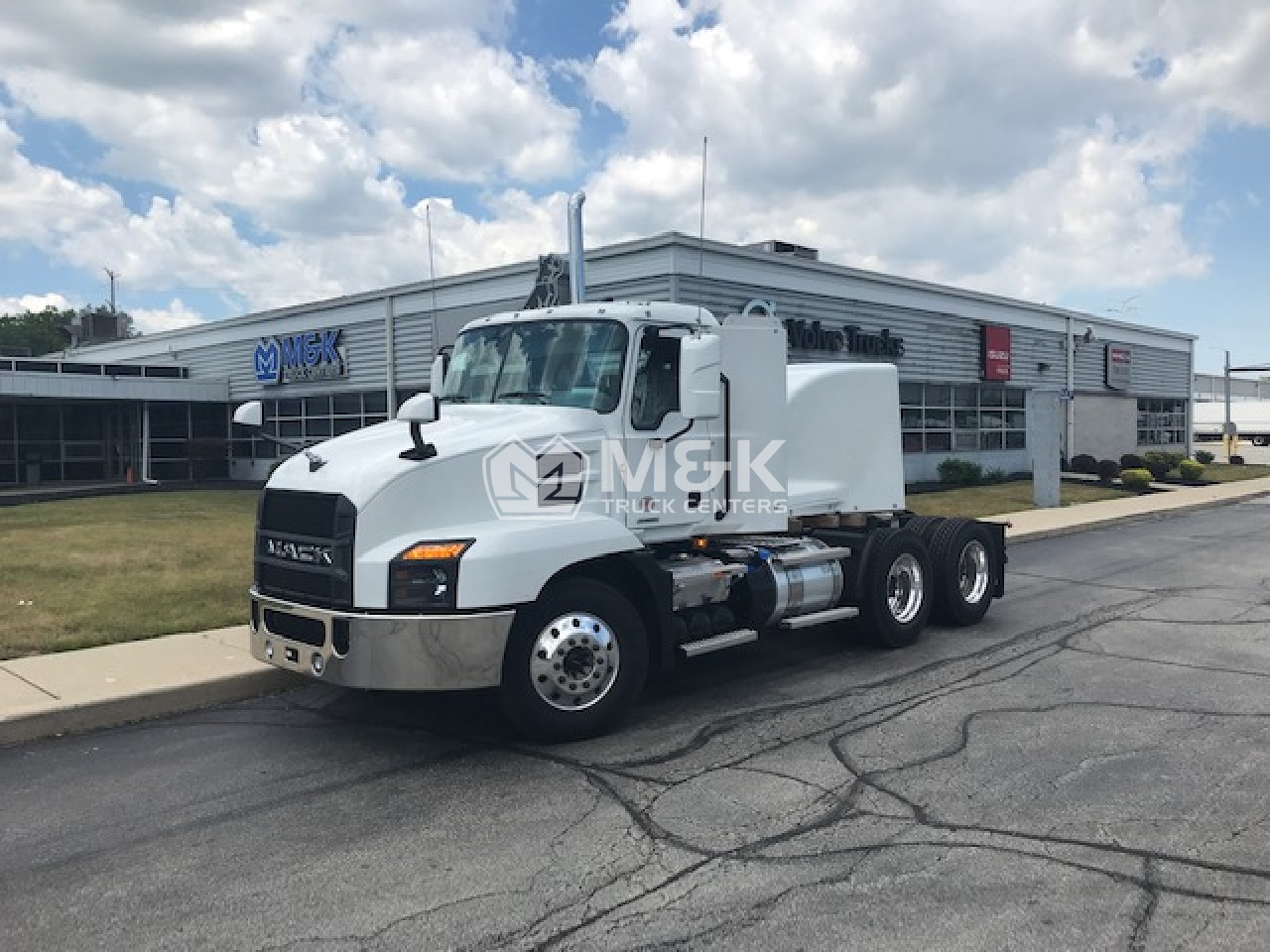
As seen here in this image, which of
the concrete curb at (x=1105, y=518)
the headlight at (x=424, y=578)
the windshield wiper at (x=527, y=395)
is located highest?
the windshield wiper at (x=527, y=395)

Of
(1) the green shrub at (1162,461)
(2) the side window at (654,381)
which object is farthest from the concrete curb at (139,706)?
(1) the green shrub at (1162,461)

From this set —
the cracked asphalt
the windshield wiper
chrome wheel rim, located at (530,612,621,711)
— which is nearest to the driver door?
the windshield wiper

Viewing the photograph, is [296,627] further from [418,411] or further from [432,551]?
[418,411]

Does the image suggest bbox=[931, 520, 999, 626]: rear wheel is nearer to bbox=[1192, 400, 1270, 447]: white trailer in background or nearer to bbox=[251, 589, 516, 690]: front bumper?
bbox=[251, 589, 516, 690]: front bumper

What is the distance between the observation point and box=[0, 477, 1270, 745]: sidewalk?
650 centimetres

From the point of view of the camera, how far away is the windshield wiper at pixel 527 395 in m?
6.65

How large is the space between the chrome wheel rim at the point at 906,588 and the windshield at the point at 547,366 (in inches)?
139

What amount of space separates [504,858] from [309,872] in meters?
0.83

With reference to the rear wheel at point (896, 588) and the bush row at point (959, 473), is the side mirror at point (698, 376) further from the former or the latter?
the bush row at point (959, 473)

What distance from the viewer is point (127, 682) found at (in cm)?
712

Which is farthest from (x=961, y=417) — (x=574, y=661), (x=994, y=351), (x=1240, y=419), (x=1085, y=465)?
(x=1240, y=419)

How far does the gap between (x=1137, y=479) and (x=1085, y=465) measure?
15.5 feet

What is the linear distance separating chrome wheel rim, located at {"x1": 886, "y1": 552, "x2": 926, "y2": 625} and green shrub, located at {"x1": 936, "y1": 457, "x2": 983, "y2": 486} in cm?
1997

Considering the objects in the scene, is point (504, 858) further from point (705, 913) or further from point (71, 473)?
point (71, 473)
